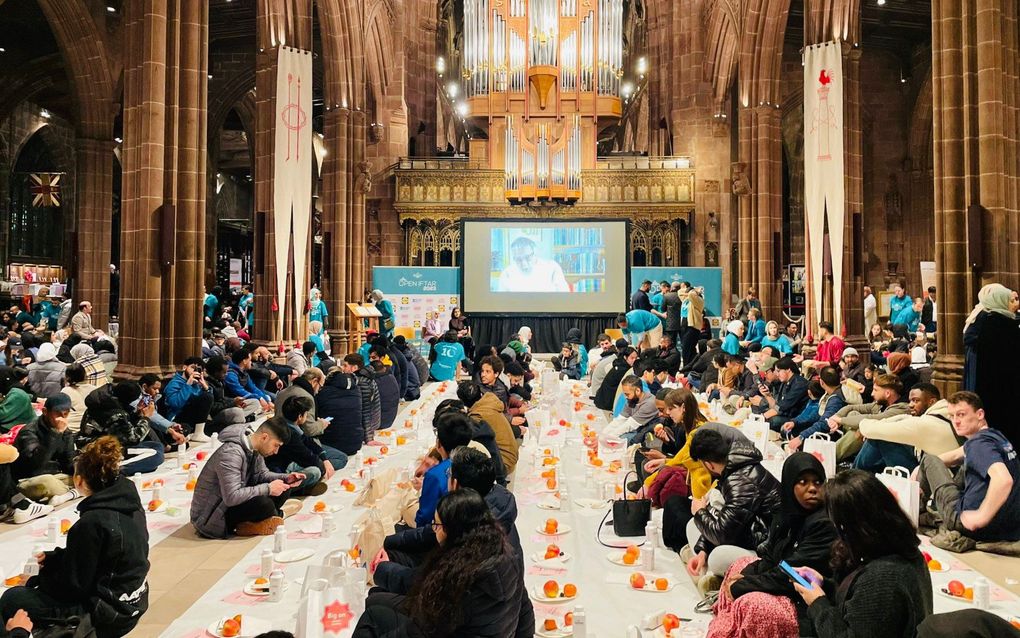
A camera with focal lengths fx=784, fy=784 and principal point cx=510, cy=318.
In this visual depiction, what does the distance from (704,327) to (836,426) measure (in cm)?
834

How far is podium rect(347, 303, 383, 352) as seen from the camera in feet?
48.5

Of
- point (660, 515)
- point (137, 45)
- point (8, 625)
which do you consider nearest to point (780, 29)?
point (137, 45)

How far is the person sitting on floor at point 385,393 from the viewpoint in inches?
356

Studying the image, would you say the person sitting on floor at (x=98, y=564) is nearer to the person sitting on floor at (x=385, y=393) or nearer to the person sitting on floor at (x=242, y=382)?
the person sitting on floor at (x=385, y=393)

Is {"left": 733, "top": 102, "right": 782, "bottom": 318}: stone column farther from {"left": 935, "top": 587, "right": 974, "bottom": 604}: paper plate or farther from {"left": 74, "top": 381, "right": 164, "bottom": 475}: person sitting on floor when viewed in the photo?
{"left": 74, "top": 381, "right": 164, "bottom": 475}: person sitting on floor

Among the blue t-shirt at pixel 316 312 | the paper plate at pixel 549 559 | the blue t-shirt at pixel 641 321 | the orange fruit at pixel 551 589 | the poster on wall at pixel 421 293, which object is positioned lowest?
the paper plate at pixel 549 559

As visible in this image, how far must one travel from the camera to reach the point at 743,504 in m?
3.90

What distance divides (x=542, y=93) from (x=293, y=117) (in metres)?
9.51

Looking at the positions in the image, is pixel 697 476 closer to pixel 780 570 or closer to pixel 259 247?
pixel 780 570

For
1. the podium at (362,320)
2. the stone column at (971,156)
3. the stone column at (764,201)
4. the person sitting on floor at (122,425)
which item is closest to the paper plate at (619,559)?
the person sitting on floor at (122,425)

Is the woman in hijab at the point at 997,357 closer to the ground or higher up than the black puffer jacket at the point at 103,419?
higher up

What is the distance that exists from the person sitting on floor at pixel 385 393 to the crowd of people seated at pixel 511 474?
25mm

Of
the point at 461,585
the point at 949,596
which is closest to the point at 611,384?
the point at 949,596

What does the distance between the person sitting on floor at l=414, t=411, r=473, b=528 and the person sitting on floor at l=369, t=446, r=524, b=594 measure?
123mm
